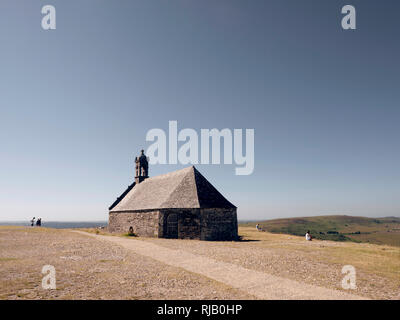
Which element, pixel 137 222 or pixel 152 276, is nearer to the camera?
pixel 152 276

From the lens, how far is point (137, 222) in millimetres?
28078

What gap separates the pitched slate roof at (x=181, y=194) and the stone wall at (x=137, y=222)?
770mm

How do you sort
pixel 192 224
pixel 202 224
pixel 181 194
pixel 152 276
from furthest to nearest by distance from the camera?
1. pixel 181 194
2. pixel 192 224
3. pixel 202 224
4. pixel 152 276

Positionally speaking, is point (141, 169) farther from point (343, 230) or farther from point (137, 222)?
point (343, 230)

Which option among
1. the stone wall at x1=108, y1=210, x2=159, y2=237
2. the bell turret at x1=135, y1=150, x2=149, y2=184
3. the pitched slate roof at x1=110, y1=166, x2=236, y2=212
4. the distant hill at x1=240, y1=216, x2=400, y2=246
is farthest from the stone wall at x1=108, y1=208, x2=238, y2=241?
the distant hill at x1=240, y1=216, x2=400, y2=246

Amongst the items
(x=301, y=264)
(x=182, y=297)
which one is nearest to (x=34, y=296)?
(x=182, y=297)

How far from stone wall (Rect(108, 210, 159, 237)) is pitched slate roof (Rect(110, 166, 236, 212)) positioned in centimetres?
77

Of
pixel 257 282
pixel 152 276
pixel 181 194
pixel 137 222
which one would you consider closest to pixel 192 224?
pixel 181 194

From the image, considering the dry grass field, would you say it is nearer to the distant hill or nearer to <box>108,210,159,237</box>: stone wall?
<box>108,210,159,237</box>: stone wall

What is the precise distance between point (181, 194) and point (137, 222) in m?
7.27

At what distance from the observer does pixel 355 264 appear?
36.4ft

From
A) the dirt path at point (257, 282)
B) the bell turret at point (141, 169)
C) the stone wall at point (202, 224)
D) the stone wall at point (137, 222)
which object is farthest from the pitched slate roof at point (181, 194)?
the dirt path at point (257, 282)

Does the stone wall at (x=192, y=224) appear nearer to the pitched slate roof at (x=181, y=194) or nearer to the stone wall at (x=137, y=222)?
the stone wall at (x=137, y=222)
